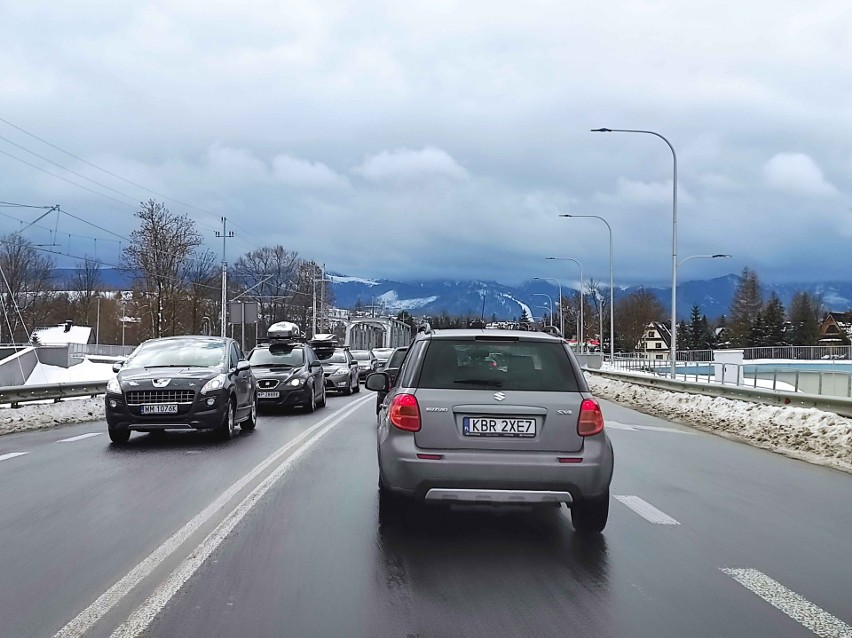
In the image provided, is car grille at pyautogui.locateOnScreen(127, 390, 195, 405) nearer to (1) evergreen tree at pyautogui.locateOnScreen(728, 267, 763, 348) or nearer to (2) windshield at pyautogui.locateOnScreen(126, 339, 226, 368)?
(2) windshield at pyautogui.locateOnScreen(126, 339, 226, 368)

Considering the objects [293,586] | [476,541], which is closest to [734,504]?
[476,541]

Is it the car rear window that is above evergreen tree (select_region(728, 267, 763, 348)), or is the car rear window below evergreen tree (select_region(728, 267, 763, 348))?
below

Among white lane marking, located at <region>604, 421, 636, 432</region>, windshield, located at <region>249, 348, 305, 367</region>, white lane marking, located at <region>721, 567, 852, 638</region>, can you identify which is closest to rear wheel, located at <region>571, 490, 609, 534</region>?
white lane marking, located at <region>721, 567, 852, 638</region>

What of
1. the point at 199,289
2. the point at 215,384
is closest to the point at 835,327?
the point at 199,289

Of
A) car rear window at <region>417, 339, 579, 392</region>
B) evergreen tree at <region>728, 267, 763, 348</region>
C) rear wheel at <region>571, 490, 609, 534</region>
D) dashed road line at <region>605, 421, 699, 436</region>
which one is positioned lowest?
dashed road line at <region>605, 421, 699, 436</region>

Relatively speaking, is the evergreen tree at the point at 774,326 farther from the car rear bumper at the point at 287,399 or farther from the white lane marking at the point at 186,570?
the white lane marking at the point at 186,570

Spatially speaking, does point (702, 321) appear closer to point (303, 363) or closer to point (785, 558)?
point (303, 363)

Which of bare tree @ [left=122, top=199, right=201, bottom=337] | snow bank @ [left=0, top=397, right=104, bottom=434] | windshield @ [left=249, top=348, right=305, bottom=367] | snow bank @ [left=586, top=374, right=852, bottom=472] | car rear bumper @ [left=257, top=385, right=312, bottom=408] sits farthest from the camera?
bare tree @ [left=122, top=199, right=201, bottom=337]

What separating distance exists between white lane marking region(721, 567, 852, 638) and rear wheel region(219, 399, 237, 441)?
905 centimetres

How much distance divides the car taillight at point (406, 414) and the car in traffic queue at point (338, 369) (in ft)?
69.7

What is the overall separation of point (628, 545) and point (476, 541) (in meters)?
1.11

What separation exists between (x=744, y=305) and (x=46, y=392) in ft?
356

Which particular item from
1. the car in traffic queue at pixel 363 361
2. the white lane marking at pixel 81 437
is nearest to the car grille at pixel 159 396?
the white lane marking at pixel 81 437

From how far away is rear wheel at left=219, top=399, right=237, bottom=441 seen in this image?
13.3 meters
